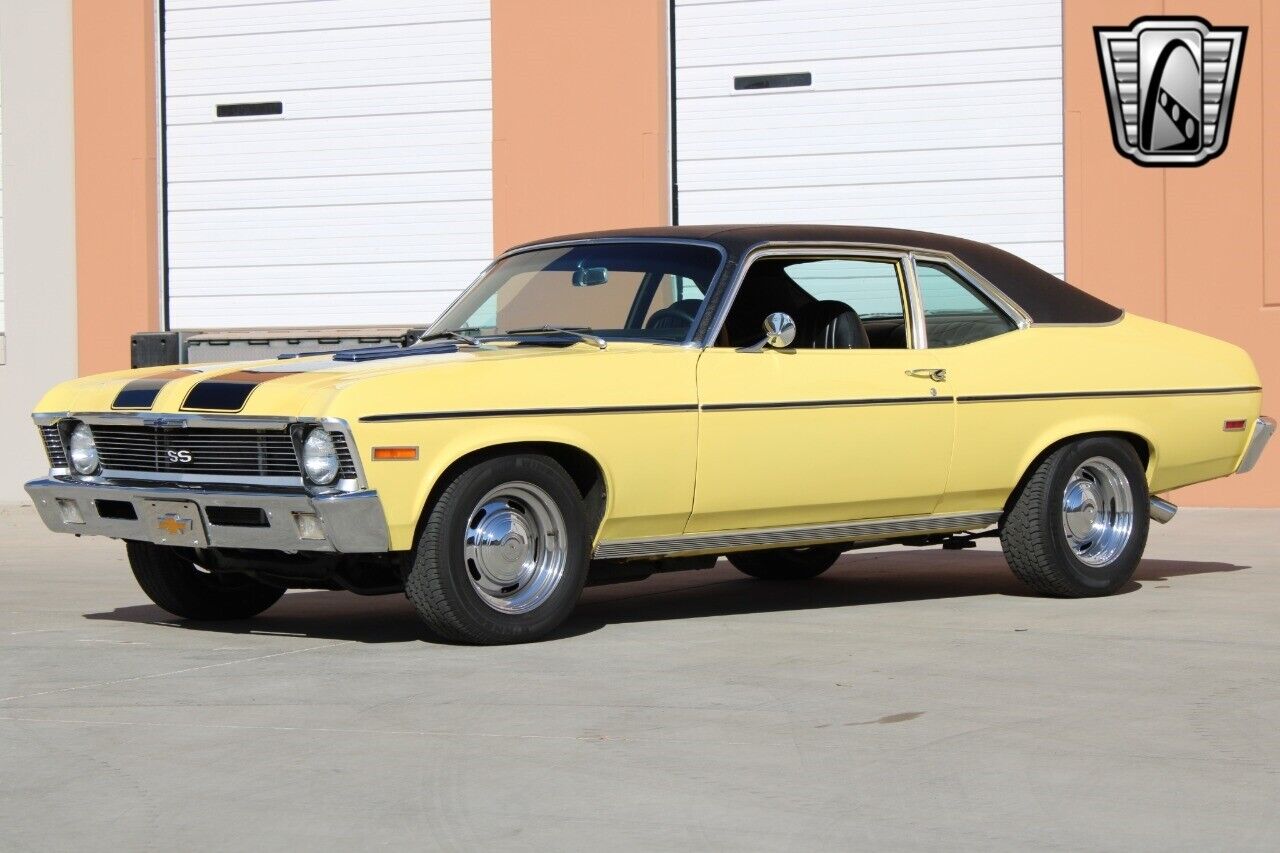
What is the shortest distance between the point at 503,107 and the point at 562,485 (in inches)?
361

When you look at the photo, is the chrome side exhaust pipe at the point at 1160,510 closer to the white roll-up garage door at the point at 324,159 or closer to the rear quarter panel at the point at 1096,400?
the rear quarter panel at the point at 1096,400

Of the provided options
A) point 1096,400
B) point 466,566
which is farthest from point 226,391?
point 1096,400

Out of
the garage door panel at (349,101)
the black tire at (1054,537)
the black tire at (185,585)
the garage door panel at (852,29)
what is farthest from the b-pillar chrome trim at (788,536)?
the garage door panel at (349,101)

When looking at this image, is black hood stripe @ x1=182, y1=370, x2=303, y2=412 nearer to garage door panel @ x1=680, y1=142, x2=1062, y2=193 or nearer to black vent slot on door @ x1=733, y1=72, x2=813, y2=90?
garage door panel @ x1=680, y1=142, x2=1062, y2=193

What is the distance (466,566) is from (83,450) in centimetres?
160

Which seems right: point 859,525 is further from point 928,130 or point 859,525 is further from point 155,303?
point 155,303

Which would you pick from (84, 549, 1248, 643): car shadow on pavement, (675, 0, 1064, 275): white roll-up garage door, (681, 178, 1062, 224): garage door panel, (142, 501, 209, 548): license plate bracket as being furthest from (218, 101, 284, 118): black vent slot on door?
(142, 501, 209, 548): license plate bracket

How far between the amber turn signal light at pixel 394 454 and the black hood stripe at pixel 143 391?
1002 millimetres

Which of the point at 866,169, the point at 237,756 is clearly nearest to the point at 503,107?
the point at 866,169

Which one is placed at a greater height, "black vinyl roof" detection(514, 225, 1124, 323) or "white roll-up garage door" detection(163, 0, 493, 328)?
"white roll-up garage door" detection(163, 0, 493, 328)

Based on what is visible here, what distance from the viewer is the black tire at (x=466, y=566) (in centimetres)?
649

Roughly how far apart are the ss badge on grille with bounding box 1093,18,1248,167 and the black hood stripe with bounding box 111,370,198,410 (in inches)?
351

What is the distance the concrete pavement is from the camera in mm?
4184

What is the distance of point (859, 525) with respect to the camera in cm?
768
